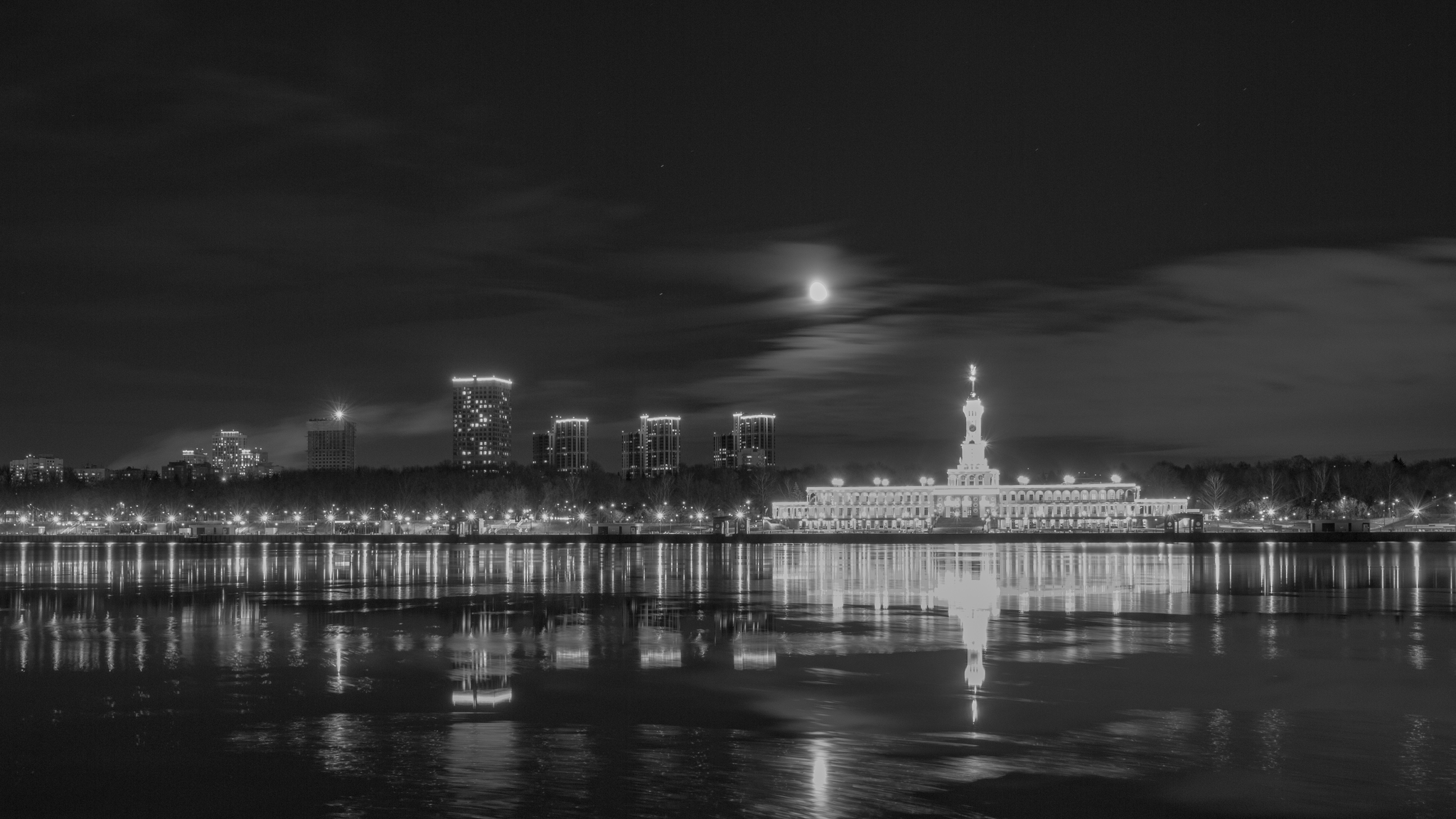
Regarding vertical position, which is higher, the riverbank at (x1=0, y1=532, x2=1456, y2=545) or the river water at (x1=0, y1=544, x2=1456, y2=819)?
the river water at (x1=0, y1=544, x2=1456, y2=819)

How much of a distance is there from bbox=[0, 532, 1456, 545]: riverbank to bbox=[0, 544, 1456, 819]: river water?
303 feet

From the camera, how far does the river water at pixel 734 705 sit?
1554cm

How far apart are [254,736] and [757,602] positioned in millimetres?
25217

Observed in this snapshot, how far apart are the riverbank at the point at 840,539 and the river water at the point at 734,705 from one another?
92350 mm

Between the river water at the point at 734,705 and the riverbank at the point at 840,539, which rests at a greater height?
the river water at the point at 734,705

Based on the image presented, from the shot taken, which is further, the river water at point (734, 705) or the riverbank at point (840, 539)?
the riverbank at point (840, 539)

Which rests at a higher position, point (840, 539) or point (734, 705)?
point (734, 705)

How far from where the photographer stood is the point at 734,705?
21641 millimetres

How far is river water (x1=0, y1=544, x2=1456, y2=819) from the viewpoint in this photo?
51.0 feet

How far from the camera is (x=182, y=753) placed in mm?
17984

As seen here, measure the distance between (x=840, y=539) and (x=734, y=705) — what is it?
427 ft

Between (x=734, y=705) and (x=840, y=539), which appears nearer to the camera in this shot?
(x=734, y=705)

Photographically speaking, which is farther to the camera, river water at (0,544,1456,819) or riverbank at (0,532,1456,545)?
riverbank at (0,532,1456,545)

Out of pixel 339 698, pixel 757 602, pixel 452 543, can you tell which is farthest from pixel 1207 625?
pixel 452 543
